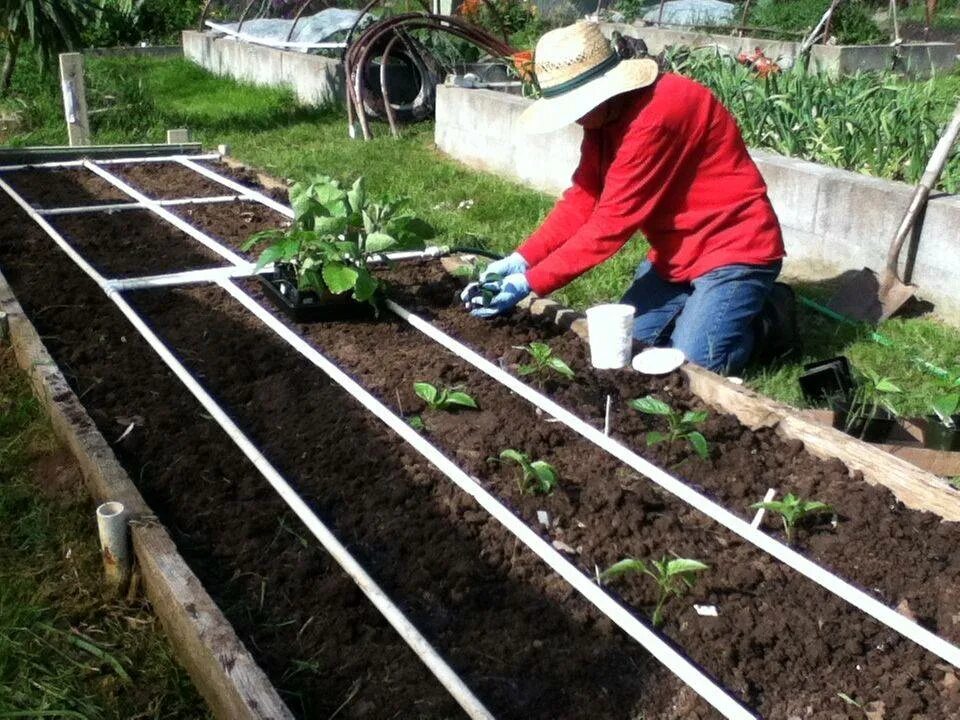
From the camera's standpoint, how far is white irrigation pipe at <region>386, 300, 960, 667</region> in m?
2.19

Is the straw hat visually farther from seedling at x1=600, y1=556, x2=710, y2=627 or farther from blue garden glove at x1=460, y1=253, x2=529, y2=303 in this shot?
seedling at x1=600, y1=556, x2=710, y2=627

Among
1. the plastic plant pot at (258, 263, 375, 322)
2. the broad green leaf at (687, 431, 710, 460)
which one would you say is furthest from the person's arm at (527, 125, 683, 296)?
the plastic plant pot at (258, 263, 375, 322)

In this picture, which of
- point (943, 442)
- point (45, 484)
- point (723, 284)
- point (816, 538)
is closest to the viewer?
Answer: point (816, 538)

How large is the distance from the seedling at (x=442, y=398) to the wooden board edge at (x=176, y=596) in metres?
0.96

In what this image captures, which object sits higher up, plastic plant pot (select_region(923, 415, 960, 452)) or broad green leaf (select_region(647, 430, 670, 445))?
broad green leaf (select_region(647, 430, 670, 445))

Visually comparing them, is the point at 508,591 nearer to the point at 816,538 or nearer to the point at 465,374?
the point at 816,538

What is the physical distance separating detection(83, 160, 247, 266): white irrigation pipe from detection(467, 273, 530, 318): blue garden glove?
4.11ft

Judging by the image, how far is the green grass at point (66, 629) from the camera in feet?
7.16

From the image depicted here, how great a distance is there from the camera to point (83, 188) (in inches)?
244

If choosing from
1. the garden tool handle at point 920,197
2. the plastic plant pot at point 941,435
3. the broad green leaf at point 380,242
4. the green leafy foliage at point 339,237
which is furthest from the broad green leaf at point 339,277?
the garden tool handle at point 920,197

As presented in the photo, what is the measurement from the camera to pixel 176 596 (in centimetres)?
224

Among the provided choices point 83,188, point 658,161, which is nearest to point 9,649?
point 658,161

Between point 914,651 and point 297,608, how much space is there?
1.36 meters

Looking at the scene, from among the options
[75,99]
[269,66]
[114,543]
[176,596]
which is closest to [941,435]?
[176,596]
